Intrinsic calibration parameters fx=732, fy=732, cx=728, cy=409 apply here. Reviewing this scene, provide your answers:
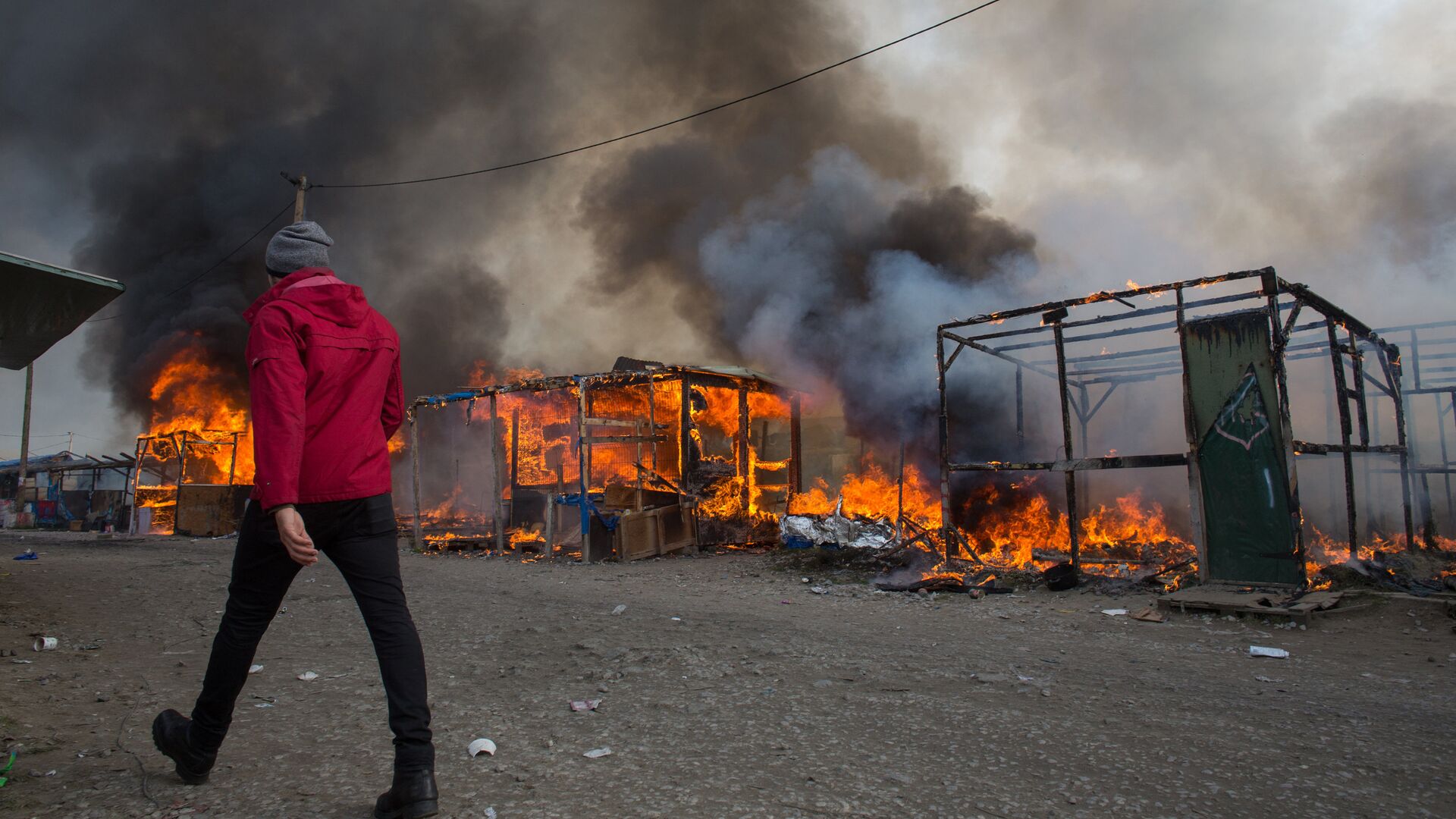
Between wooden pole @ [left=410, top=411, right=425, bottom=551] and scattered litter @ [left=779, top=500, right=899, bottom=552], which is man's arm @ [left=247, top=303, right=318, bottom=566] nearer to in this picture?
scattered litter @ [left=779, top=500, right=899, bottom=552]

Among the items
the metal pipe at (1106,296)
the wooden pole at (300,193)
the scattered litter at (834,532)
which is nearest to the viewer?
the metal pipe at (1106,296)

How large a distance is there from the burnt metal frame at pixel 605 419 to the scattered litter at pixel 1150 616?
24.0ft

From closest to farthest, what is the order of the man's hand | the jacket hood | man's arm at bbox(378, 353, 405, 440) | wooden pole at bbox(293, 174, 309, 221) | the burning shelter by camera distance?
the man's hand, the jacket hood, man's arm at bbox(378, 353, 405, 440), wooden pole at bbox(293, 174, 309, 221), the burning shelter

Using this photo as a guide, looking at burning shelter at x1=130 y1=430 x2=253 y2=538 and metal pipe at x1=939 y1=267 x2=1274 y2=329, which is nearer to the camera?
metal pipe at x1=939 y1=267 x2=1274 y2=329

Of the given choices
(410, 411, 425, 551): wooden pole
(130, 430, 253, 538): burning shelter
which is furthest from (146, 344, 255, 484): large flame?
(410, 411, 425, 551): wooden pole

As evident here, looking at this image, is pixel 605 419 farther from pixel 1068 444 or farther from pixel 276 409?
pixel 276 409

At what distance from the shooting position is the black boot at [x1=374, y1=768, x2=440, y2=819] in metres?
2.06

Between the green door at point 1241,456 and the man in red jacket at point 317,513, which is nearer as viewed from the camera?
the man in red jacket at point 317,513

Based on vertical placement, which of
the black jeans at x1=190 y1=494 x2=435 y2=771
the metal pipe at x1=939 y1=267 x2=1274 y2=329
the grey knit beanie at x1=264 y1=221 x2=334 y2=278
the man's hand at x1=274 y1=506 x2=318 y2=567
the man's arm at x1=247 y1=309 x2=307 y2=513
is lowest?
the black jeans at x1=190 y1=494 x2=435 y2=771

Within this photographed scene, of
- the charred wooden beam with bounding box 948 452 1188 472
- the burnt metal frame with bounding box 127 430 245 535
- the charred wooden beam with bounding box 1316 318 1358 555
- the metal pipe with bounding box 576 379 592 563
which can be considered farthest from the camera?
the burnt metal frame with bounding box 127 430 245 535

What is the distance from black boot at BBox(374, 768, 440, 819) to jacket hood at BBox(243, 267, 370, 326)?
1.39m

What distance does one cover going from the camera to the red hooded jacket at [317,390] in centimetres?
207

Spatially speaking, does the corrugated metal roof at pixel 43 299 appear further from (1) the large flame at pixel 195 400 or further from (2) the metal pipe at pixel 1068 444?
(1) the large flame at pixel 195 400

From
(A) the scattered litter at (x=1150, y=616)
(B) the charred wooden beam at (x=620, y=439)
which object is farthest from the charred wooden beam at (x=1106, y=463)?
(B) the charred wooden beam at (x=620, y=439)
